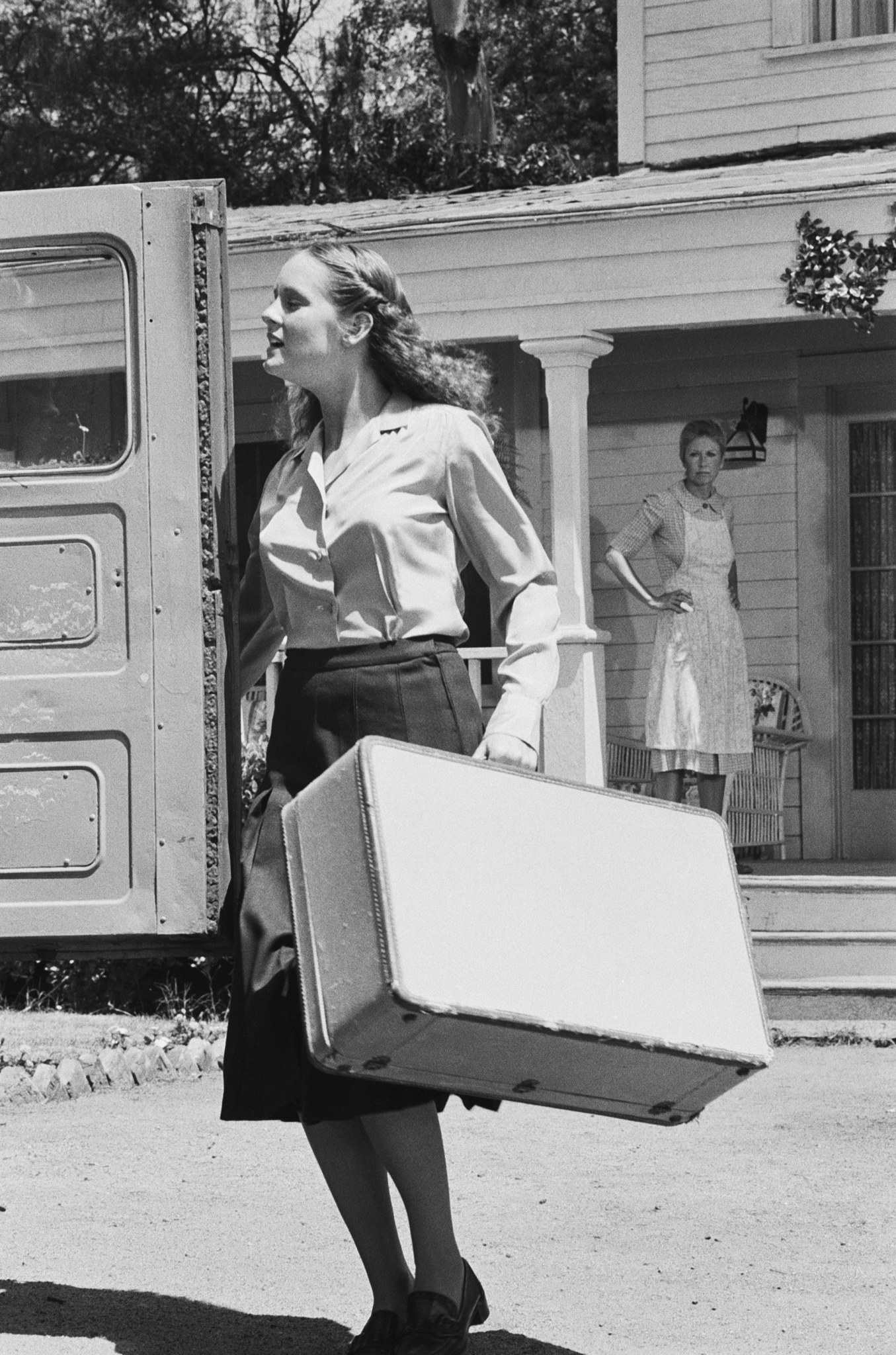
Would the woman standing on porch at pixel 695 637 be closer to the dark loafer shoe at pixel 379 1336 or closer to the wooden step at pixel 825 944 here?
the wooden step at pixel 825 944

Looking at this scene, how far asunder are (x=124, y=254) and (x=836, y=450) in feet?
20.8

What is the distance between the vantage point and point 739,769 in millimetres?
8227

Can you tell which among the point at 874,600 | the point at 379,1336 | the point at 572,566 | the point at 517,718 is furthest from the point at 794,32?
the point at 379,1336

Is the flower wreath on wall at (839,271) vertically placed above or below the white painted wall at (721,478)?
above

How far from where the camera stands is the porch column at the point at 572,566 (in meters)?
8.22

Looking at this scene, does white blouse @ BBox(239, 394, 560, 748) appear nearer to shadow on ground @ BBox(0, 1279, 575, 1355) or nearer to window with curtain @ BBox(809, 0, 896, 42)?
shadow on ground @ BBox(0, 1279, 575, 1355)

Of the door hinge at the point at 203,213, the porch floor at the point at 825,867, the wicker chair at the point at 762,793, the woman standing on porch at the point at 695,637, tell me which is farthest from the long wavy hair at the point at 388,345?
the wicker chair at the point at 762,793

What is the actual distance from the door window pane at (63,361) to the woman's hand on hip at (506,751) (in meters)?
0.91

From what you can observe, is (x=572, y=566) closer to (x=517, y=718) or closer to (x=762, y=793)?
(x=762, y=793)

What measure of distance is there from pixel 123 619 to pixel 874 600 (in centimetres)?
649

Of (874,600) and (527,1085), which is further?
(874,600)

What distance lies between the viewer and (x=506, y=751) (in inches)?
123

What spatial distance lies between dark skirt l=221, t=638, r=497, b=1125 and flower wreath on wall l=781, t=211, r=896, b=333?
5033 millimetres

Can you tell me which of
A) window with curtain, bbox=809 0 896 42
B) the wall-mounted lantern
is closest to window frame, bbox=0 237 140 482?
the wall-mounted lantern
